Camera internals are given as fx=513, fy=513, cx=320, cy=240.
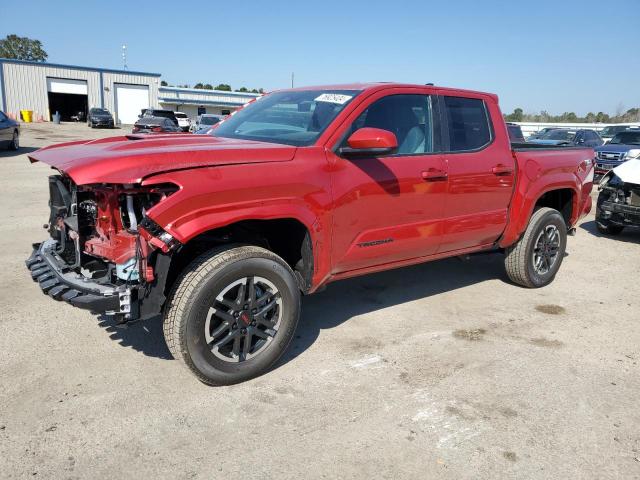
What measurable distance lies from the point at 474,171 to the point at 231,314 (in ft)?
8.05

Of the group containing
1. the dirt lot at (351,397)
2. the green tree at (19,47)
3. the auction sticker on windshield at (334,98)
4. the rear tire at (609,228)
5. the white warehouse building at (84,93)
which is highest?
the green tree at (19,47)

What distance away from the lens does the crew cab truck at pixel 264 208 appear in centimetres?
292

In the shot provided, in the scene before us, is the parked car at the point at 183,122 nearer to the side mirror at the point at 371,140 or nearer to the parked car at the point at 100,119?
the parked car at the point at 100,119

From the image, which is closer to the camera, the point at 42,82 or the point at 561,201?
the point at 561,201

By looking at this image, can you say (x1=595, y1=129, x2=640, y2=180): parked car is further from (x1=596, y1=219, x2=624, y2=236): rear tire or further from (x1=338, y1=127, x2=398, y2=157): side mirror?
(x1=338, y1=127, x2=398, y2=157): side mirror

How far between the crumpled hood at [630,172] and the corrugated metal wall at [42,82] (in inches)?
1929

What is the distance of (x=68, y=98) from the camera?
4909cm

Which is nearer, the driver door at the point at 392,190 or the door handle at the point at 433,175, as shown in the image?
the driver door at the point at 392,190

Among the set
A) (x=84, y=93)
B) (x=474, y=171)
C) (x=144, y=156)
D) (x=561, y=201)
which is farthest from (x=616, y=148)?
(x=84, y=93)

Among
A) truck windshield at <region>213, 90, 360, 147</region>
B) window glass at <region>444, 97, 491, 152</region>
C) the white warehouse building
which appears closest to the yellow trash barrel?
the white warehouse building

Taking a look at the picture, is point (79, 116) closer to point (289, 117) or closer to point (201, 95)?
point (201, 95)

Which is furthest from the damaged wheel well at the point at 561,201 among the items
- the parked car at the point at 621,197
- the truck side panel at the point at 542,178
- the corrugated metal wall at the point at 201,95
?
the corrugated metal wall at the point at 201,95

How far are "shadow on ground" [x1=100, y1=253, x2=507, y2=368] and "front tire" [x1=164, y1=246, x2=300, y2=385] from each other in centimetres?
36

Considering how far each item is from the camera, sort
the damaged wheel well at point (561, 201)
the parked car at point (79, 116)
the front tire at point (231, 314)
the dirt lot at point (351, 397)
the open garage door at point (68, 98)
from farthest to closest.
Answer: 1. the parked car at point (79, 116)
2. the open garage door at point (68, 98)
3. the damaged wheel well at point (561, 201)
4. the front tire at point (231, 314)
5. the dirt lot at point (351, 397)
